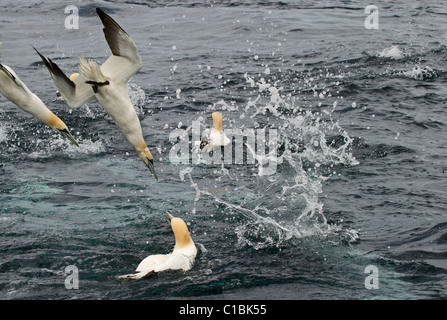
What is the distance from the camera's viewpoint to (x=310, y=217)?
26.2ft

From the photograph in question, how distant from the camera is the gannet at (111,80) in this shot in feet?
20.2

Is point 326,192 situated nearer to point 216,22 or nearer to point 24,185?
point 24,185

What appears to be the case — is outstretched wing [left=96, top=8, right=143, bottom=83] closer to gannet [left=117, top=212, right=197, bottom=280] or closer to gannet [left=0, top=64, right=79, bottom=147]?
gannet [left=0, top=64, right=79, bottom=147]

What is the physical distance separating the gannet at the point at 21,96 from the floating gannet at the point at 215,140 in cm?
374

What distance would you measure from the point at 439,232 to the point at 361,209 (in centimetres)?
103

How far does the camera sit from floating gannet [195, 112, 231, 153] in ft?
34.1

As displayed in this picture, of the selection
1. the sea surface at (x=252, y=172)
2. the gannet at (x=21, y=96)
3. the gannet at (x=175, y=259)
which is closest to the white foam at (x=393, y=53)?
the sea surface at (x=252, y=172)

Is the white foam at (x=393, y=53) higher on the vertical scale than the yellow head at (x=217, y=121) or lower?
higher

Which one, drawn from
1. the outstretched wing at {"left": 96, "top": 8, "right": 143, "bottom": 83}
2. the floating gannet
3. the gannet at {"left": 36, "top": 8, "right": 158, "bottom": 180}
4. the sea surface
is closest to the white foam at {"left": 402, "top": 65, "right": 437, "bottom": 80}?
the sea surface

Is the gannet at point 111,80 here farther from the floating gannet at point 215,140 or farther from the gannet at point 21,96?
the floating gannet at point 215,140

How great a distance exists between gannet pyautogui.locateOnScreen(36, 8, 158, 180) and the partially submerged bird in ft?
1.11

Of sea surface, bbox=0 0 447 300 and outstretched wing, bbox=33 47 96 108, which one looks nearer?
outstretched wing, bbox=33 47 96 108

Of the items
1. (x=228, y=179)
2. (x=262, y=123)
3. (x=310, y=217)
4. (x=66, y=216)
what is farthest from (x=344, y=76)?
(x=66, y=216)

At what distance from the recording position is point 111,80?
20.9 ft
